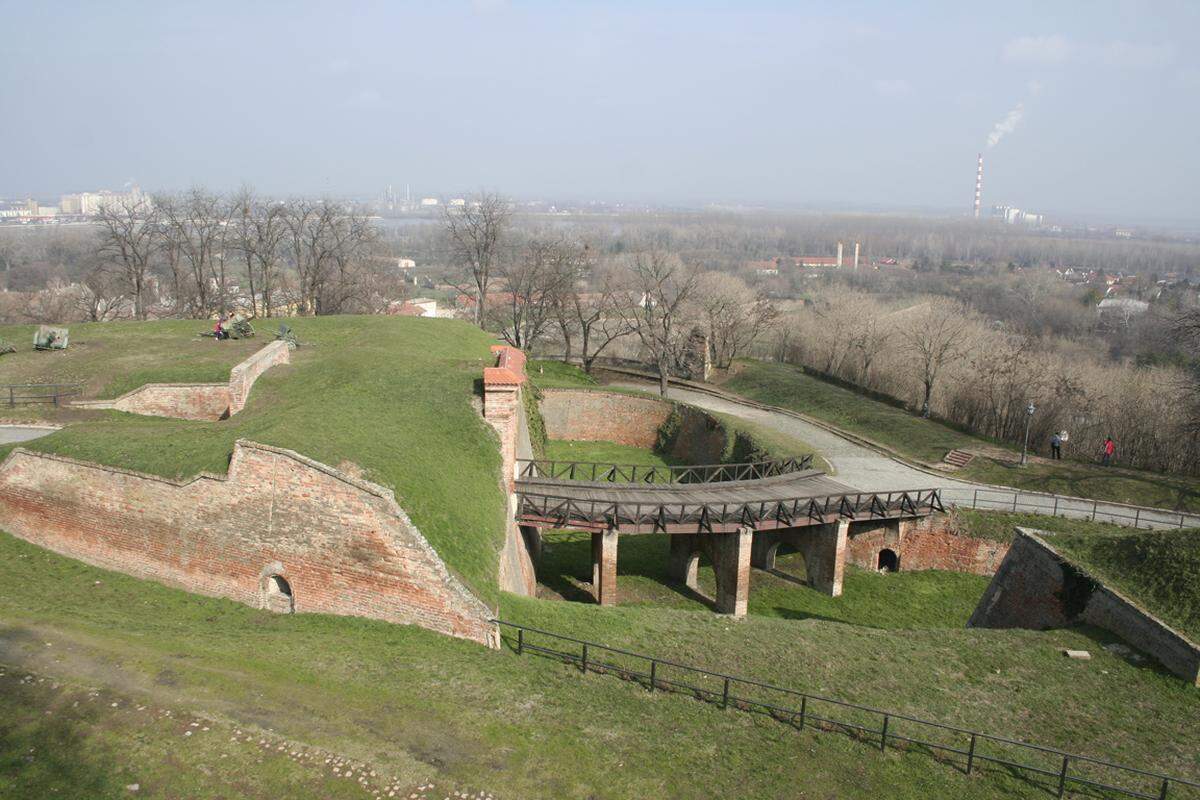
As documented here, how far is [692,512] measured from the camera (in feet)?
69.1

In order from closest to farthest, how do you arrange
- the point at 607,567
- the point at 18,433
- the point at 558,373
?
the point at 18,433 → the point at 607,567 → the point at 558,373

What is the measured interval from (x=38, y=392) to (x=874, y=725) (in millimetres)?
23699

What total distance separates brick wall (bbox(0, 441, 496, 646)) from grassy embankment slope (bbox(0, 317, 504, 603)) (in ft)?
1.84

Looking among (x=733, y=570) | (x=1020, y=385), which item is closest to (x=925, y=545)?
(x=733, y=570)

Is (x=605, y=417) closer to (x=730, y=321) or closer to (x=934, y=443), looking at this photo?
(x=730, y=321)

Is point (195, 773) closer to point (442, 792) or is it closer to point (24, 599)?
point (442, 792)

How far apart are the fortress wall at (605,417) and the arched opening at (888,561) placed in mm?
14615

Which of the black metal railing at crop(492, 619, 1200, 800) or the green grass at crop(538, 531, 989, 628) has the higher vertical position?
the black metal railing at crop(492, 619, 1200, 800)

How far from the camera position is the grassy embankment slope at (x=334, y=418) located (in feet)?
52.5

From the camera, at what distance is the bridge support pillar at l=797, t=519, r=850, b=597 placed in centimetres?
2219

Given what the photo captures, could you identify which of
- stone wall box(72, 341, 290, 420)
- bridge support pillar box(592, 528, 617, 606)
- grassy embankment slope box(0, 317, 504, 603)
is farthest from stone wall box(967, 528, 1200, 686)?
stone wall box(72, 341, 290, 420)

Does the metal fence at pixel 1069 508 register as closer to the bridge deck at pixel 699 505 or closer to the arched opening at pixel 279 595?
the bridge deck at pixel 699 505

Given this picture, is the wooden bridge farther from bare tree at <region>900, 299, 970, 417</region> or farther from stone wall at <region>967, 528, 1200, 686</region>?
bare tree at <region>900, 299, 970, 417</region>

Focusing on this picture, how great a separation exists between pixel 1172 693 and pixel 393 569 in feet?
47.0
